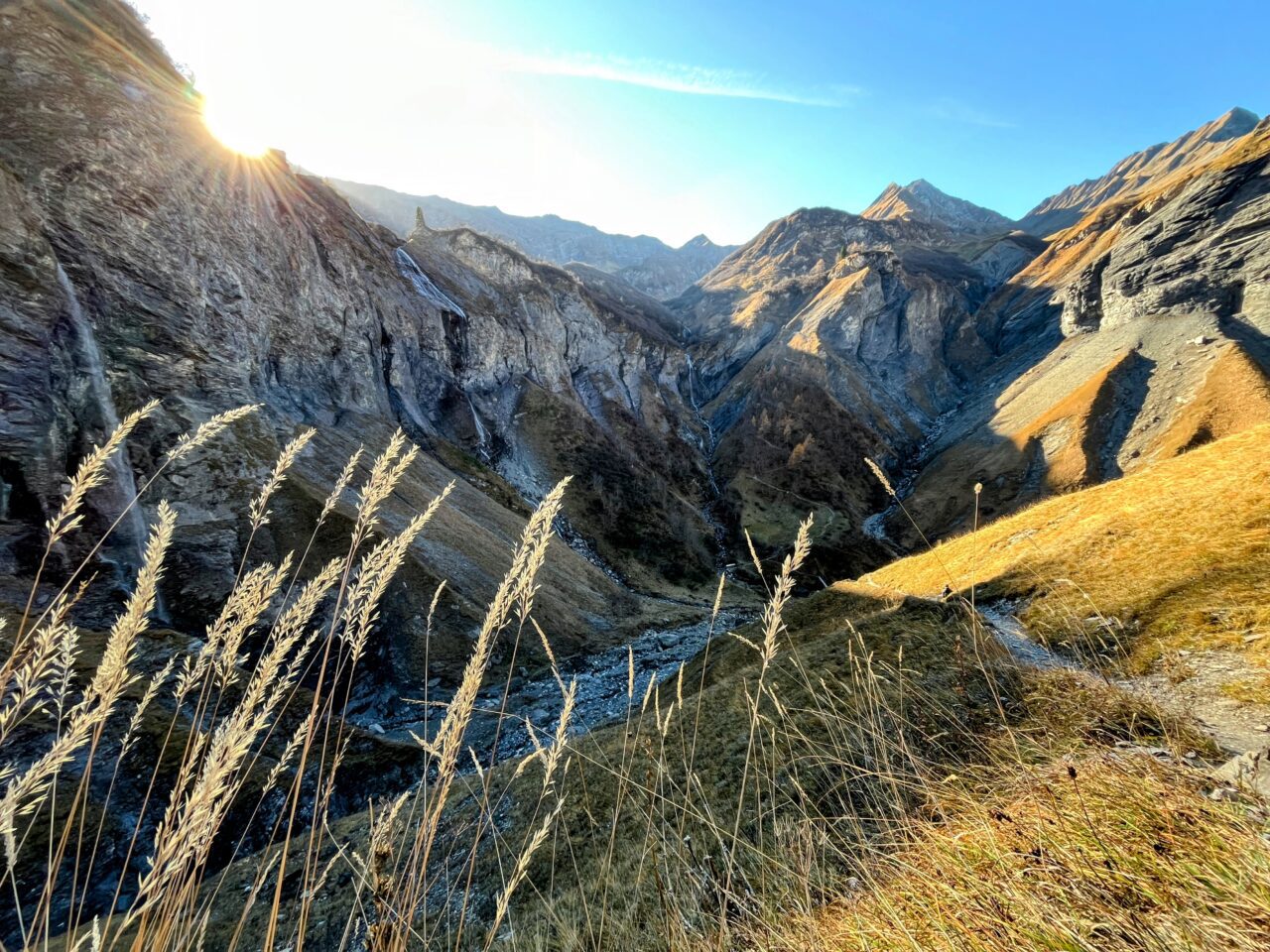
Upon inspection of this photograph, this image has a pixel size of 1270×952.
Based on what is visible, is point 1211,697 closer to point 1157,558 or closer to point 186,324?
point 1157,558

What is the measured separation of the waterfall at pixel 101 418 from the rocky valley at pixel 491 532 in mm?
194

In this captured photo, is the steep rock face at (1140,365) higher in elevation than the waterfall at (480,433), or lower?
higher

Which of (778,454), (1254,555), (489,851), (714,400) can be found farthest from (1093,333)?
(489,851)

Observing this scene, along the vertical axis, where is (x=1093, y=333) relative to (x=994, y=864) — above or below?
above

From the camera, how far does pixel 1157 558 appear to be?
43.0 feet

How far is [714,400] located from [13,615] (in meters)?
108

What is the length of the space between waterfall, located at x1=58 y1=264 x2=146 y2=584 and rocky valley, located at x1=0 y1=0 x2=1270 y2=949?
0.19 metres

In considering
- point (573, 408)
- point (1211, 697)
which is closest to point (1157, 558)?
point (1211, 697)

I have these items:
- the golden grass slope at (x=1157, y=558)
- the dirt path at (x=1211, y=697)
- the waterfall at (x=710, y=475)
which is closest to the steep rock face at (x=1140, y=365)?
the waterfall at (x=710, y=475)

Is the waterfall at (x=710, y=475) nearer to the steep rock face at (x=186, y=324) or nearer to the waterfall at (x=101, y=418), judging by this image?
the steep rock face at (x=186, y=324)

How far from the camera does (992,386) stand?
4087 inches

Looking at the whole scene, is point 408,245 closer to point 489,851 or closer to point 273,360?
point 273,360

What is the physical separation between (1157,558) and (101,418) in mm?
40088

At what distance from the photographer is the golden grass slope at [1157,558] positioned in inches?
399
